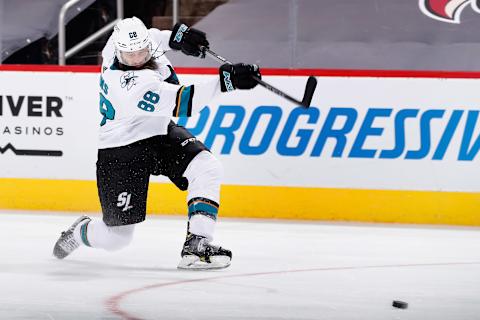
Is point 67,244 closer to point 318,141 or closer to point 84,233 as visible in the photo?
point 84,233

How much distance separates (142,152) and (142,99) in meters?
0.36

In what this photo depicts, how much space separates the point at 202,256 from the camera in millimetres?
4984

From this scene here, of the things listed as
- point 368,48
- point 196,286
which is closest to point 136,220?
point 196,286

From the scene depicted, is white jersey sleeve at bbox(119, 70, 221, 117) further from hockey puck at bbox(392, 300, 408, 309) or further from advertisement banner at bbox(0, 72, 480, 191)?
advertisement banner at bbox(0, 72, 480, 191)

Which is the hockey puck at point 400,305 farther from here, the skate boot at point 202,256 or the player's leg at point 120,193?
the player's leg at point 120,193

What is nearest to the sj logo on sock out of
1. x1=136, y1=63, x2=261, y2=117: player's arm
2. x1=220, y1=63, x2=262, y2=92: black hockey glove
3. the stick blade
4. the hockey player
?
the hockey player

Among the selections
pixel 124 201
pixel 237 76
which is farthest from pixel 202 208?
pixel 237 76

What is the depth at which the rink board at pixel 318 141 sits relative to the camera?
6848 millimetres

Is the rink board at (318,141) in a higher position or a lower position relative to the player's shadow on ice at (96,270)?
higher

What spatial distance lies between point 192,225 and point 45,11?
2.88 metres

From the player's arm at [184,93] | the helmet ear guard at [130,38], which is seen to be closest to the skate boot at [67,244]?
the player's arm at [184,93]

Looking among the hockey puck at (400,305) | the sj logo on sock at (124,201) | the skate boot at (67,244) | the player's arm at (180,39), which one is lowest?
the hockey puck at (400,305)

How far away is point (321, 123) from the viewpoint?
6.93 metres

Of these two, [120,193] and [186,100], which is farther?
[120,193]
